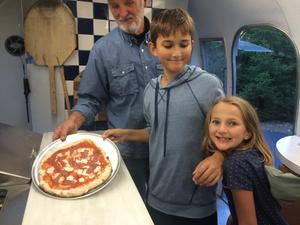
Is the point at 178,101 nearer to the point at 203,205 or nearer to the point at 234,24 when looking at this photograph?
the point at 203,205

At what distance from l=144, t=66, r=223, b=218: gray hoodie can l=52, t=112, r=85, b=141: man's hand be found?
43 cm

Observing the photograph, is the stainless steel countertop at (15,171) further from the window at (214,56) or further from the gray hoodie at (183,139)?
the window at (214,56)

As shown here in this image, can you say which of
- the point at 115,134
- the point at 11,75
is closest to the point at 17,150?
the point at 115,134

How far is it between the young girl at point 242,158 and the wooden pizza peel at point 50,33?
1521mm

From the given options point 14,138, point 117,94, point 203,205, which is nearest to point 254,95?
point 117,94

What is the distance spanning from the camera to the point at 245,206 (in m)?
0.97

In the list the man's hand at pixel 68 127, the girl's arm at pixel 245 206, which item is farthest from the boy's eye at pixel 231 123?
the man's hand at pixel 68 127

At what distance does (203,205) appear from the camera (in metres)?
1.15

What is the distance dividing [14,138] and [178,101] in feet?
2.69

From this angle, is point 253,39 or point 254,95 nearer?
point 253,39

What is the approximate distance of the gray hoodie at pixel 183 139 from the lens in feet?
3.70

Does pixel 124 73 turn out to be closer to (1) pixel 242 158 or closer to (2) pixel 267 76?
(1) pixel 242 158

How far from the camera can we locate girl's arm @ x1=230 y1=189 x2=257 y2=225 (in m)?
0.97

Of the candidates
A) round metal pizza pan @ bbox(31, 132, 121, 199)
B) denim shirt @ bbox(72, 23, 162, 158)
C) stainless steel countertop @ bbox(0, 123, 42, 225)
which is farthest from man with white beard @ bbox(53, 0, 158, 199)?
stainless steel countertop @ bbox(0, 123, 42, 225)
